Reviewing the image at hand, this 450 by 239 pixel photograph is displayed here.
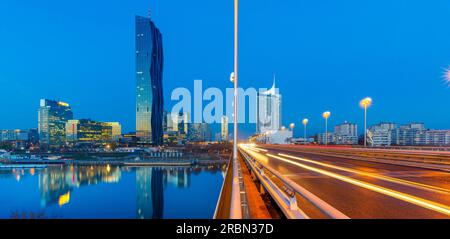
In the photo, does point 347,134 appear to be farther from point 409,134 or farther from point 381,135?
point 409,134

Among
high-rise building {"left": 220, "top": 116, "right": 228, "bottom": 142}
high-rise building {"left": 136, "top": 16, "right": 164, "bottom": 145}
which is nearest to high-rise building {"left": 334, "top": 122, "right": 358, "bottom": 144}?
high-rise building {"left": 220, "top": 116, "right": 228, "bottom": 142}

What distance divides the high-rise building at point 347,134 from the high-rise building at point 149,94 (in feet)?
375

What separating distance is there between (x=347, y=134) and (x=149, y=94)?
414 feet

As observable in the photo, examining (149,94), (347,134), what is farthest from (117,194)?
(149,94)

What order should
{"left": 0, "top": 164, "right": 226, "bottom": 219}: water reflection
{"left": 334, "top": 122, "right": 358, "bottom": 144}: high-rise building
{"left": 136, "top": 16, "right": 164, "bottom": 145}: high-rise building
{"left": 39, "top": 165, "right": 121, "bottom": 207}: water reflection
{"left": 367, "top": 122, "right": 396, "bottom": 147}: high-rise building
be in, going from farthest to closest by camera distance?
{"left": 136, "top": 16, "right": 164, "bottom": 145}: high-rise building → {"left": 334, "top": 122, "right": 358, "bottom": 144}: high-rise building → {"left": 367, "top": 122, "right": 396, "bottom": 147}: high-rise building → {"left": 39, "top": 165, "right": 121, "bottom": 207}: water reflection → {"left": 0, "top": 164, "right": 226, "bottom": 219}: water reflection

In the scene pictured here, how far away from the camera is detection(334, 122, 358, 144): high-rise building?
94.6 metres

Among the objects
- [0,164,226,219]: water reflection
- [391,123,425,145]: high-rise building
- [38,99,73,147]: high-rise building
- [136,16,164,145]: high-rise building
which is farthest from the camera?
[38,99,73,147]: high-rise building

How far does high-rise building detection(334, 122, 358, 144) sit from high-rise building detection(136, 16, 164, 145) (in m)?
114

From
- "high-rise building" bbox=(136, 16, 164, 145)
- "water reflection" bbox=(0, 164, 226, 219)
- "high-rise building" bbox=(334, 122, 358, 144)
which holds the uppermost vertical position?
"high-rise building" bbox=(136, 16, 164, 145)

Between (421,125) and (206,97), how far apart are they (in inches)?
2799

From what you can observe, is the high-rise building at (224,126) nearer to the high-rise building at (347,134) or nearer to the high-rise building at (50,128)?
the high-rise building at (347,134)

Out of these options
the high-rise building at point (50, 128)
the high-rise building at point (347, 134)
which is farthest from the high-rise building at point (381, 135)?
the high-rise building at point (50, 128)

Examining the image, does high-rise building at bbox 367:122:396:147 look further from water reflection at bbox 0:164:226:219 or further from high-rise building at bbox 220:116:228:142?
water reflection at bbox 0:164:226:219
